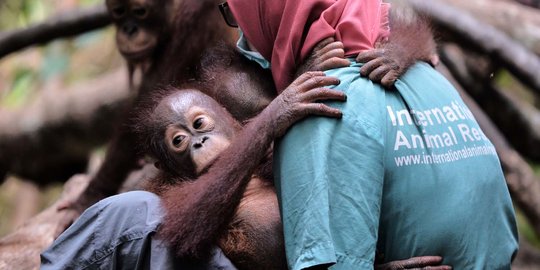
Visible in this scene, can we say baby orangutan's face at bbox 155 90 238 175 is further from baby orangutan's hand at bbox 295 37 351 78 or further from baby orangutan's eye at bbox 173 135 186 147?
baby orangutan's hand at bbox 295 37 351 78

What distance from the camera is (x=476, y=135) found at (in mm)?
2520

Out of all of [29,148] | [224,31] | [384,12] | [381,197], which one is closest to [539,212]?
[224,31]

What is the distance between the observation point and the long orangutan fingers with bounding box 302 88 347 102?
230cm

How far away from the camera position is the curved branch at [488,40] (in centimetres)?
488

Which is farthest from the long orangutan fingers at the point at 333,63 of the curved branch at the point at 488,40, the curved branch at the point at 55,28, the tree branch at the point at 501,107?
the curved branch at the point at 55,28

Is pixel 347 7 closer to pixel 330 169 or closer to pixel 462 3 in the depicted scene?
pixel 330 169

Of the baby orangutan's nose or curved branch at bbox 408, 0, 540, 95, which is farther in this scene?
curved branch at bbox 408, 0, 540, 95

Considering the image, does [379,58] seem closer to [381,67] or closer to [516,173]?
[381,67]

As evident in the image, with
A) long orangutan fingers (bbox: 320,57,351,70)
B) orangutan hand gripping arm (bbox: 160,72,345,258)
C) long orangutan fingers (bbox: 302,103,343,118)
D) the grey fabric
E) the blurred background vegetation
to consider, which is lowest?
the blurred background vegetation

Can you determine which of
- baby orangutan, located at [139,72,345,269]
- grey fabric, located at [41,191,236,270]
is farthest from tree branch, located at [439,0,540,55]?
grey fabric, located at [41,191,236,270]

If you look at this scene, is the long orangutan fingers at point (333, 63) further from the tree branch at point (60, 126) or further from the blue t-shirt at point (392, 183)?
the tree branch at point (60, 126)

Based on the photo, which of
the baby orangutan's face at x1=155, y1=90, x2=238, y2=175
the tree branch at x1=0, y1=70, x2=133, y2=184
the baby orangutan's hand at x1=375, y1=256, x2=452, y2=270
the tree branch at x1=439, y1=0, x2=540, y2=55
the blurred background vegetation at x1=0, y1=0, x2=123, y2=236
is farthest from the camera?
the blurred background vegetation at x1=0, y1=0, x2=123, y2=236

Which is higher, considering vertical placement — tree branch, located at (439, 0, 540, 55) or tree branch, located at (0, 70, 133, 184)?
tree branch, located at (439, 0, 540, 55)

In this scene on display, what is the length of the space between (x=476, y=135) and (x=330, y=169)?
0.52 metres
